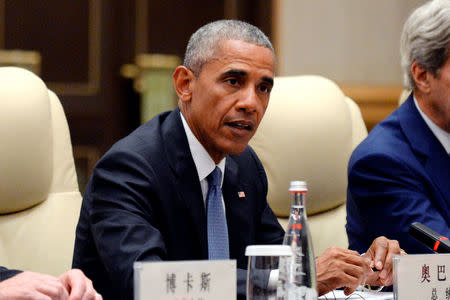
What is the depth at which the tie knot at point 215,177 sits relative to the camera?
1.75 m

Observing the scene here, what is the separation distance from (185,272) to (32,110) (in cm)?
108

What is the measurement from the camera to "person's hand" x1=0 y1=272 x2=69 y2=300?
1.13 metres

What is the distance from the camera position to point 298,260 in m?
1.31

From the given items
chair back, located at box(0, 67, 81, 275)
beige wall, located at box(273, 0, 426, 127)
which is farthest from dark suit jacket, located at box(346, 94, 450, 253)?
beige wall, located at box(273, 0, 426, 127)

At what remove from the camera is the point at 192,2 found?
478cm

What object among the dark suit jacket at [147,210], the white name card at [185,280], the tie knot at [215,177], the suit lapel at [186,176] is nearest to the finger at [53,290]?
the white name card at [185,280]

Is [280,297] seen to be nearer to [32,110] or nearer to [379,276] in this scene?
[379,276]

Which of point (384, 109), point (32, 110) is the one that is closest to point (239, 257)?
point (32, 110)

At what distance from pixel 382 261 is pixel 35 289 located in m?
0.79

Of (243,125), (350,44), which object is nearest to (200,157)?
(243,125)

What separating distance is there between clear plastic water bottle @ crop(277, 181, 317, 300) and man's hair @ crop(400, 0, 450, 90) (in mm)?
987

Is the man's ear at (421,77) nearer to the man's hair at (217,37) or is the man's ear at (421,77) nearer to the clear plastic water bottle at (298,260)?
the man's hair at (217,37)

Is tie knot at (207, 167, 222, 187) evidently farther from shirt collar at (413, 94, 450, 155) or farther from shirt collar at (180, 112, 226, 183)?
shirt collar at (413, 94, 450, 155)

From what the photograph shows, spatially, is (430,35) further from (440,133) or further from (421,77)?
(440,133)
